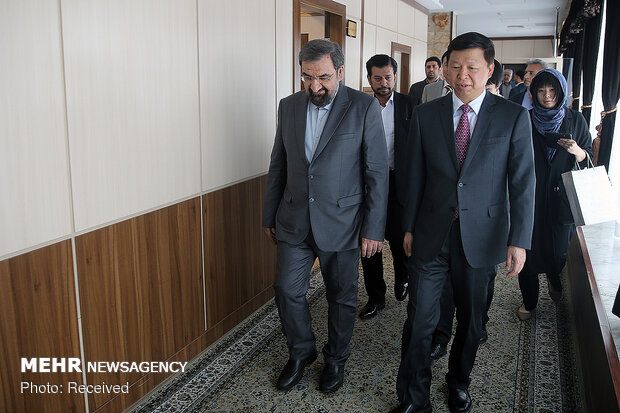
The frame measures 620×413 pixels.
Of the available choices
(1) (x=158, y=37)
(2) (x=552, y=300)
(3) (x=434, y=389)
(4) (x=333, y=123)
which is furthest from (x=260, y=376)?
(2) (x=552, y=300)

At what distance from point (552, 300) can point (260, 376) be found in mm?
2447

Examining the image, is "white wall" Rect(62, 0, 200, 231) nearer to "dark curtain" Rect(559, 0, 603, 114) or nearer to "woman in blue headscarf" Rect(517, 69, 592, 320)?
"woman in blue headscarf" Rect(517, 69, 592, 320)

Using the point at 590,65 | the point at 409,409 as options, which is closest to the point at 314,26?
the point at 409,409

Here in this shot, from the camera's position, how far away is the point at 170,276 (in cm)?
295

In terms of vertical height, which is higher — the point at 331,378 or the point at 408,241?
the point at 408,241

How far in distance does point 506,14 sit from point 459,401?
12.7m

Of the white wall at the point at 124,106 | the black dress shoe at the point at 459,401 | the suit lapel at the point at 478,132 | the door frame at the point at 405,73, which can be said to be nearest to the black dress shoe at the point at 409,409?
the black dress shoe at the point at 459,401

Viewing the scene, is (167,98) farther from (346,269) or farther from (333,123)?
(346,269)

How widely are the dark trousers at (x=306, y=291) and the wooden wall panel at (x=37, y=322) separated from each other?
3.45ft

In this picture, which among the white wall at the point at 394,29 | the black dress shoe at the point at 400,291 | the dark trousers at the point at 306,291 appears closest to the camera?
the dark trousers at the point at 306,291

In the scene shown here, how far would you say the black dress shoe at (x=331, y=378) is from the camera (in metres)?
2.85

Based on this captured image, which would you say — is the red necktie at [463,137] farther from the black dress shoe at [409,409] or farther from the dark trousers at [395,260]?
the dark trousers at [395,260]

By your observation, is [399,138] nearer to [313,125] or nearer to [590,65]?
[313,125]

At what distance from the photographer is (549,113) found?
11.6ft
